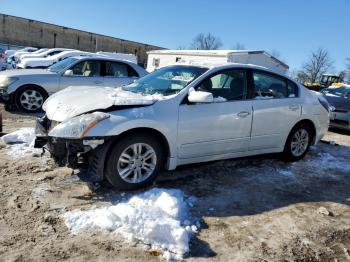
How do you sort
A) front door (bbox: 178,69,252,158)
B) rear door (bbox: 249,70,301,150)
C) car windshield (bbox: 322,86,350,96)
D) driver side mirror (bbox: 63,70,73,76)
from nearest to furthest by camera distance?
1. front door (bbox: 178,69,252,158)
2. rear door (bbox: 249,70,301,150)
3. driver side mirror (bbox: 63,70,73,76)
4. car windshield (bbox: 322,86,350,96)

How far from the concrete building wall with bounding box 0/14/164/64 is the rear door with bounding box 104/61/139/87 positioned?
152 ft

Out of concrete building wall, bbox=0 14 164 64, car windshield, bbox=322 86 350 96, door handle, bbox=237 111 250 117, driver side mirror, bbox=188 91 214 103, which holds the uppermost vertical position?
concrete building wall, bbox=0 14 164 64

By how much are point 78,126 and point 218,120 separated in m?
1.94

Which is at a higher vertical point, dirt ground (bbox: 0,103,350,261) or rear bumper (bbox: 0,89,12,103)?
rear bumper (bbox: 0,89,12,103)

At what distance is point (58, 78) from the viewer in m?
9.63

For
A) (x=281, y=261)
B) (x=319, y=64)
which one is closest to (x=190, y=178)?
(x=281, y=261)

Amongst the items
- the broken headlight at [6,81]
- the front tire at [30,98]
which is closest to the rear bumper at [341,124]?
the front tire at [30,98]

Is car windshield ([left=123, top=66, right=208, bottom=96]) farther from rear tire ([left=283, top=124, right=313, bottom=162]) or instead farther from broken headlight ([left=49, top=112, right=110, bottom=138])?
rear tire ([left=283, top=124, right=313, bottom=162])

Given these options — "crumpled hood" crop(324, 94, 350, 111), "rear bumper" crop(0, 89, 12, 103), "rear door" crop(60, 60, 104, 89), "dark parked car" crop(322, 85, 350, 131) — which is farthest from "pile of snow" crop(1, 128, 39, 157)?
"crumpled hood" crop(324, 94, 350, 111)

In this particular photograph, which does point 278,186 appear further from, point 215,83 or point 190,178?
point 215,83

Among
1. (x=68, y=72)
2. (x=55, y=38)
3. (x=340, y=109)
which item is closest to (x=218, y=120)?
(x=68, y=72)

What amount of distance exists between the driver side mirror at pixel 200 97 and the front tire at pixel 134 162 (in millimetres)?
702

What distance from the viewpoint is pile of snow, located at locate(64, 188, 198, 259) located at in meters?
3.49

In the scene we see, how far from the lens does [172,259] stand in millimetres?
3277
